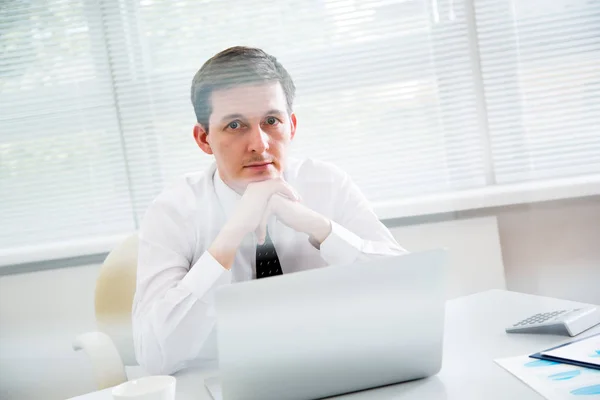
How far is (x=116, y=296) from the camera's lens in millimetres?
1287

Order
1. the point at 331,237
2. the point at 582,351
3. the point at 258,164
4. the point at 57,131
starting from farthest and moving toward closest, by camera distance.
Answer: the point at 57,131, the point at 258,164, the point at 331,237, the point at 582,351

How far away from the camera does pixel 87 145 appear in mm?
1573

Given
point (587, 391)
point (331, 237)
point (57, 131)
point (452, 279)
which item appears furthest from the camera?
point (452, 279)

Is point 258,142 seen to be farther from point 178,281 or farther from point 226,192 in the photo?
point 178,281

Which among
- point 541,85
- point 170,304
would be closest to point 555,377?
point 170,304

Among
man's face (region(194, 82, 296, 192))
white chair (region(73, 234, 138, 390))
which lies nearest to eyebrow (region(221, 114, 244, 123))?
man's face (region(194, 82, 296, 192))

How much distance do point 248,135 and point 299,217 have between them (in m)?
0.30

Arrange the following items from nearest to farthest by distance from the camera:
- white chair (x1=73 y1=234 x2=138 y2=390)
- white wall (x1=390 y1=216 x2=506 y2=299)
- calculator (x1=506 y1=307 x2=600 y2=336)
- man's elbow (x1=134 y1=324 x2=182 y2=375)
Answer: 1. calculator (x1=506 y1=307 x2=600 y2=336)
2. man's elbow (x1=134 y1=324 x2=182 y2=375)
3. white chair (x1=73 y1=234 x2=138 y2=390)
4. white wall (x1=390 y1=216 x2=506 y2=299)

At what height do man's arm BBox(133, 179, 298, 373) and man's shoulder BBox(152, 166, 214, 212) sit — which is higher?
man's shoulder BBox(152, 166, 214, 212)

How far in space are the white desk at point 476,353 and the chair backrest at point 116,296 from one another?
17.4 inches

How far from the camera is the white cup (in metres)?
0.60

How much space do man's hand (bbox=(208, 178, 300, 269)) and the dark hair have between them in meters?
0.35

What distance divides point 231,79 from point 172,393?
95 centimetres

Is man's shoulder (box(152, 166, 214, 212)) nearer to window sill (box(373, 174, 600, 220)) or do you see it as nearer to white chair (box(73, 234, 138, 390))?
white chair (box(73, 234, 138, 390))
